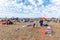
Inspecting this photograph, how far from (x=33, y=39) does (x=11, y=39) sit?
2706 millimetres

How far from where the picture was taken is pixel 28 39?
1845 cm

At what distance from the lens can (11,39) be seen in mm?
17906

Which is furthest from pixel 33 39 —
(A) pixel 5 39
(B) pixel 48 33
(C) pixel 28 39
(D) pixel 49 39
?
(B) pixel 48 33

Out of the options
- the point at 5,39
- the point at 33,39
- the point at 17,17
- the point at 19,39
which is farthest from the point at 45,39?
the point at 17,17

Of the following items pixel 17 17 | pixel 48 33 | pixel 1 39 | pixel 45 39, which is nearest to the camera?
pixel 1 39

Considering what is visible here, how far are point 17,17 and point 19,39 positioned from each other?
3668 cm

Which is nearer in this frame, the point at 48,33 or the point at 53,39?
the point at 53,39

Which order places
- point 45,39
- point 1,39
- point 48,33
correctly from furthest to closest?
point 48,33
point 45,39
point 1,39

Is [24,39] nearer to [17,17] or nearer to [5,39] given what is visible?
[5,39]

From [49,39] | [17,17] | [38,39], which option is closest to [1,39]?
[38,39]

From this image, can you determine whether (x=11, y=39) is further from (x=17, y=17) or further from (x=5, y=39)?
(x=17, y=17)

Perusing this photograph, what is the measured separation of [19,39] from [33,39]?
1.73 metres

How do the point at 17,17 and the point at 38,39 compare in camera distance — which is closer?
the point at 38,39

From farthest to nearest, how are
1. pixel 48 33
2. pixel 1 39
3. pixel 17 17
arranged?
1. pixel 17 17
2. pixel 48 33
3. pixel 1 39
